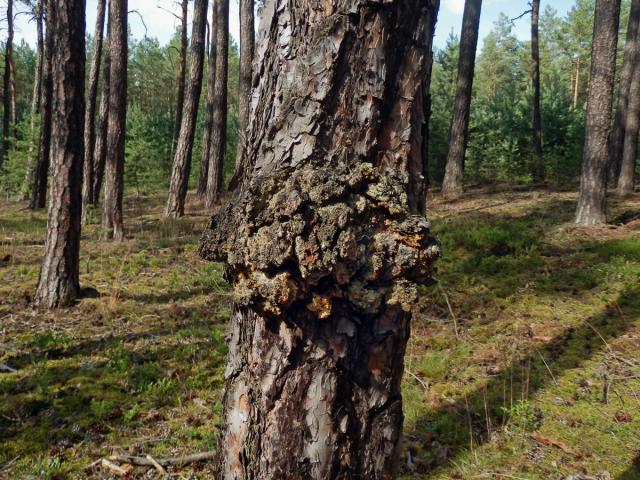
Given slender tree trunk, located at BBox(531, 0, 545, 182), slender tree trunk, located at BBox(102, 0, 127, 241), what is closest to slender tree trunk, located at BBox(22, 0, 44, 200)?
slender tree trunk, located at BBox(102, 0, 127, 241)

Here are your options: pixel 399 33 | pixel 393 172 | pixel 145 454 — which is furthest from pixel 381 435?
pixel 145 454

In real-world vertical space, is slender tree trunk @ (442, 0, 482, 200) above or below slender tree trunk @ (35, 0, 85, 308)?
above

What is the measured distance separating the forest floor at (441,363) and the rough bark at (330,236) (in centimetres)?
146

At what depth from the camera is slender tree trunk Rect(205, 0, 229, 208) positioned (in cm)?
1559

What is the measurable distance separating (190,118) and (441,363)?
35.1 ft

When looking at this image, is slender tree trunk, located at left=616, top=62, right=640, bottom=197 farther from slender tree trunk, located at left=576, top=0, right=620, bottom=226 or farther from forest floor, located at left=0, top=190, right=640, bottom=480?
forest floor, located at left=0, top=190, right=640, bottom=480

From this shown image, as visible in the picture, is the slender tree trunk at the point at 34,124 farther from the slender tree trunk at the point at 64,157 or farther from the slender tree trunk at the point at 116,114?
the slender tree trunk at the point at 64,157

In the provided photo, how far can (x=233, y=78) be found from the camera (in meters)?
55.4

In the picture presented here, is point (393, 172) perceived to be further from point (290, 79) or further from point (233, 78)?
point (233, 78)

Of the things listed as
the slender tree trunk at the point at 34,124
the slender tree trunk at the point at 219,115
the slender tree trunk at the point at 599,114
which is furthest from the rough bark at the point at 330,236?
the slender tree trunk at the point at 34,124

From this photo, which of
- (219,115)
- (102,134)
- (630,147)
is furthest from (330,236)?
(102,134)

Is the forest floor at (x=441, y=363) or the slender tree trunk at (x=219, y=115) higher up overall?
the slender tree trunk at (x=219, y=115)

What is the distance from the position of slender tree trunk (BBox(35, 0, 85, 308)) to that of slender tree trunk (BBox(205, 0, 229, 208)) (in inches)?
347

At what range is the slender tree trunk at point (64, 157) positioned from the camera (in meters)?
6.59
